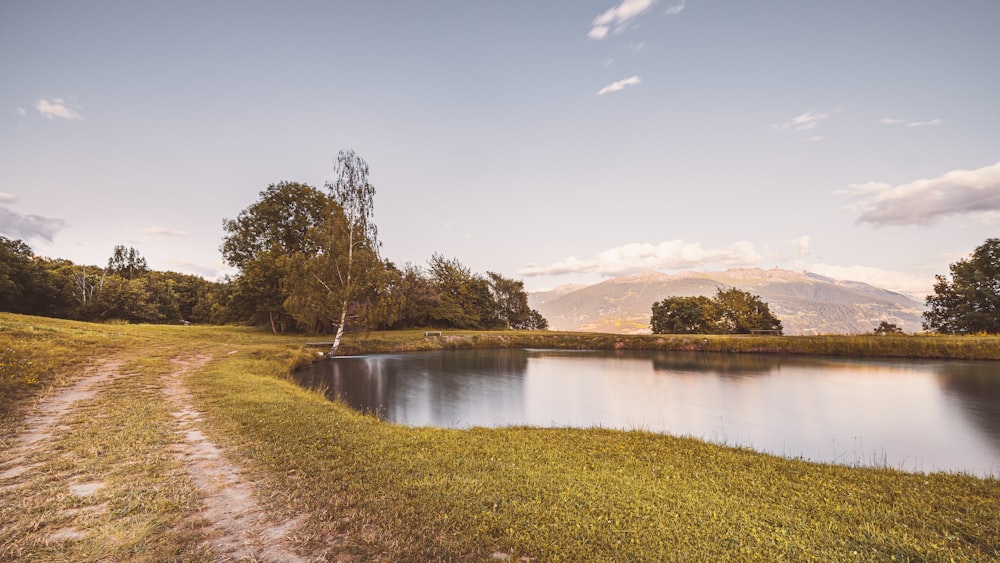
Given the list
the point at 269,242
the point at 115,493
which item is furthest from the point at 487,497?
the point at 269,242

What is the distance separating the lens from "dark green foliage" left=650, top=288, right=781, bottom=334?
55094mm

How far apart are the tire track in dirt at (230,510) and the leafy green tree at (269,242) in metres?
41.0

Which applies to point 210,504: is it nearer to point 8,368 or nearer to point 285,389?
point 285,389

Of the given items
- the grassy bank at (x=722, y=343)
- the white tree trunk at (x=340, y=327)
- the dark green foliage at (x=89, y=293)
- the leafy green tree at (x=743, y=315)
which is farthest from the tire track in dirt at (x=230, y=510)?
the leafy green tree at (x=743, y=315)

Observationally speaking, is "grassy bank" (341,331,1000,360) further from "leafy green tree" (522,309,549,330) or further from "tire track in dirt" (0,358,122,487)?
"leafy green tree" (522,309,549,330)

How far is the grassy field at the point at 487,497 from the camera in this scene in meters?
4.75

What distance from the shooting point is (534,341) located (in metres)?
53.6

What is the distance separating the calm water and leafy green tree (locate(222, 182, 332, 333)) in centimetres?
1942

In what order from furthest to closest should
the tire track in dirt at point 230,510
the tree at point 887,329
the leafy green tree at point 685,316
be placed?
the leafy green tree at point 685,316, the tree at point 887,329, the tire track in dirt at point 230,510

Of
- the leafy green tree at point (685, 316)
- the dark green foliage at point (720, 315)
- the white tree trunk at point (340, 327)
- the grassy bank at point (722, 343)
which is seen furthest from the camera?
the leafy green tree at point (685, 316)

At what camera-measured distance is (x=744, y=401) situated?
19.6m

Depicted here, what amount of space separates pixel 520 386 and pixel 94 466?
64.0 feet

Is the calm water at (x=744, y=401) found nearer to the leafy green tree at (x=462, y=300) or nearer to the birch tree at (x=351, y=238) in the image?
the birch tree at (x=351, y=238)

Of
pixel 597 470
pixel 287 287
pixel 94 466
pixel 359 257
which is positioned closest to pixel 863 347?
pixel 597 470
